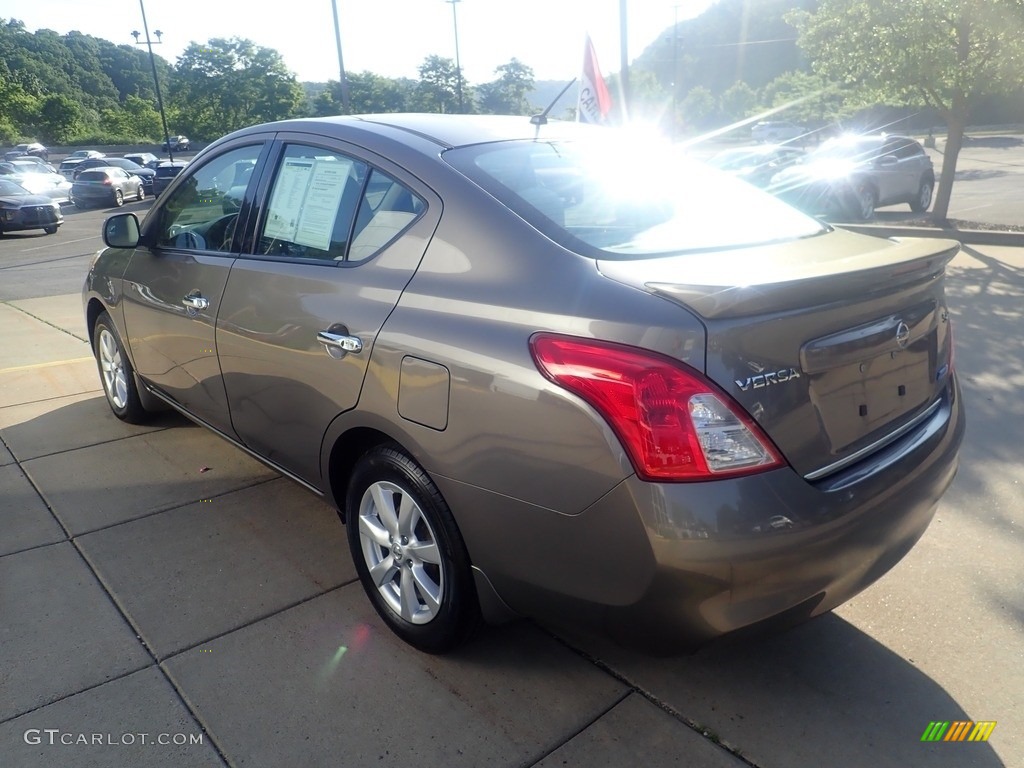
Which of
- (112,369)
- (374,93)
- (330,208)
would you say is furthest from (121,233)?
(374,93)

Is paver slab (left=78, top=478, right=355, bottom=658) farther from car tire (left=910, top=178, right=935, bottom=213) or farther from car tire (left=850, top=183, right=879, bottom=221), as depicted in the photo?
car tire (left=910, top=178, right=935, bottom=213)

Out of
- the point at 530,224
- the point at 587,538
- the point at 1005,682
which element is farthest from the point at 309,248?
the point at 1005,682

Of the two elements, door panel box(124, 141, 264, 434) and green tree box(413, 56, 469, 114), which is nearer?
door panel box(124, 141, 264, 434)

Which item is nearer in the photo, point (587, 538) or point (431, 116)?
point (587, 538)

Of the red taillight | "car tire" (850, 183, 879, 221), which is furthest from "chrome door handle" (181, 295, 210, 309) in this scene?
"car tire" (850, 183, 879, 221)

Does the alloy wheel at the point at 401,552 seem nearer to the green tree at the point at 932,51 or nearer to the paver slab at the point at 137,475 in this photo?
the paver slab at the point at 137,475

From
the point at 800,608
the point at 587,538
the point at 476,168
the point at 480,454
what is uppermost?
the point at 476,168

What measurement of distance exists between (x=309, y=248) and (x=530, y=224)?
1046mm

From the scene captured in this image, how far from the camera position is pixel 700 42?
443ft

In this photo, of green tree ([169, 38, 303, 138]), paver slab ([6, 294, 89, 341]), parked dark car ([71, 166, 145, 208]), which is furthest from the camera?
green tree ([169, 38, 303, 138])

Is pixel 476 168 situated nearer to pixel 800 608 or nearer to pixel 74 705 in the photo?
pixel 800 608

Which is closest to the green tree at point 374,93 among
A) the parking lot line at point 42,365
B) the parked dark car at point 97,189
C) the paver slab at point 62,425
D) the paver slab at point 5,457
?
the parked dark car at point 97,189

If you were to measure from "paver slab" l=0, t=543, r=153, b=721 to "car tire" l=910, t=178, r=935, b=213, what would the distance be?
16.2m

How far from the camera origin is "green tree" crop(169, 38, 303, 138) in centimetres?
6059
